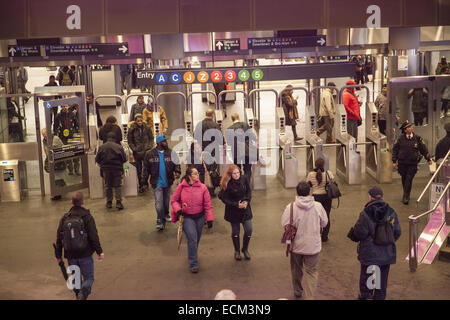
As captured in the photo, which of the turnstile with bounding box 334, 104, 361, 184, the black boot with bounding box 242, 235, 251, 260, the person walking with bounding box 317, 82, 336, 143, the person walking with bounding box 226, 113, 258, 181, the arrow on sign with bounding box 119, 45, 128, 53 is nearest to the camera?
the black boot with bounding box 242, 235, 251, 260

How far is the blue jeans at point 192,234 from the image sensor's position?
29.0ft

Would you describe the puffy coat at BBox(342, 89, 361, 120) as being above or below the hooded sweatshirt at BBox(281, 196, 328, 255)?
above

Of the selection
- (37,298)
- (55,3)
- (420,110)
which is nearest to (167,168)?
(37,298)

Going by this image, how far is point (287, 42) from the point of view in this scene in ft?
48.6

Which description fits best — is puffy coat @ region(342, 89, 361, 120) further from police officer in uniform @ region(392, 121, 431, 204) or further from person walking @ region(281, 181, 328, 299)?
person walking @ region(281, 181, 328, 299)

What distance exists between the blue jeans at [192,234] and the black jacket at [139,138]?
397 centimetres

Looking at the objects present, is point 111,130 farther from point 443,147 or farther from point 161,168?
point 443,147

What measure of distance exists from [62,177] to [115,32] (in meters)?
3.01

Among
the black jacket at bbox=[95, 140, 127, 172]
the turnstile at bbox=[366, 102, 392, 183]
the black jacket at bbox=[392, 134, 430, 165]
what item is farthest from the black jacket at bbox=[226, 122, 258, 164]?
the turnstile at bbox=[366, 102, 392, 183]

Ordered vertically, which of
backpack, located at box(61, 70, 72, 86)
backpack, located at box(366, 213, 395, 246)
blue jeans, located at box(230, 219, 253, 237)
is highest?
backpack, located at box(61, 70, 72, 86)

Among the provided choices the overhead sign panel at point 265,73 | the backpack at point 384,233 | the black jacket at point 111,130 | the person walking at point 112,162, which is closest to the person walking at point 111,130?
the black jacket at point 111,130

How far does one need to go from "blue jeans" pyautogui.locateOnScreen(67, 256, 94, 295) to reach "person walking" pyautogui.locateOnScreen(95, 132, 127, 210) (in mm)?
4241

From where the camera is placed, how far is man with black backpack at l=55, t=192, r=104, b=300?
7.44 m

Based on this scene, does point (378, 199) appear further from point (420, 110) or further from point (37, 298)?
point (420, 110)
